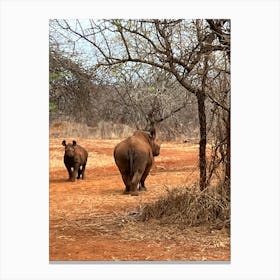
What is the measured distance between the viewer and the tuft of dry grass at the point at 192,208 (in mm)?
6301

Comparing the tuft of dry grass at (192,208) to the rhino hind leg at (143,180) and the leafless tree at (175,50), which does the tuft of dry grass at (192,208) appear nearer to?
the leafless tree at (175,50)

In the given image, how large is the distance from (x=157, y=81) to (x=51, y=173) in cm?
121

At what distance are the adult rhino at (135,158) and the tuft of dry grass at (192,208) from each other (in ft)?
2.15

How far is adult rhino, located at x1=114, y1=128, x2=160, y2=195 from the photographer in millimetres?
7289

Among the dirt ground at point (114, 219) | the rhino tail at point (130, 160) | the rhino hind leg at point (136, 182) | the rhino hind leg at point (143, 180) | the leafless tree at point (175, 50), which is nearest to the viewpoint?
the dirt ground at point (114, 219)

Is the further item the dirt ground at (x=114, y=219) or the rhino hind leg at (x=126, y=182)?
the rhino hind leg at (x=126, y=182)

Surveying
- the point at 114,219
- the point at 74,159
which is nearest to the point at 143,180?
the point at 114,219

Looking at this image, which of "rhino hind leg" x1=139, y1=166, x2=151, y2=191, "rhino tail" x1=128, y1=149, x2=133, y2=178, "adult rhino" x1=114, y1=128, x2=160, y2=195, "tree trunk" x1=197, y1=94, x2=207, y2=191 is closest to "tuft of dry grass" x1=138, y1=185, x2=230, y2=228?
"tree trunk" x1=197, y1=94, x2=207, y2=191

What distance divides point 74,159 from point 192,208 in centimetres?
110

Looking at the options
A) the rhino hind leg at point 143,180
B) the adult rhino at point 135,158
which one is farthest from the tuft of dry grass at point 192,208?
the rhino hind leg at point 143,180

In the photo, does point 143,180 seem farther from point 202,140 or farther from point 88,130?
point 88,130

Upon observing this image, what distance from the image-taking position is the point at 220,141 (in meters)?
6.48

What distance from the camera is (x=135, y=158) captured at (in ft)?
26.7
